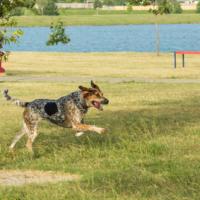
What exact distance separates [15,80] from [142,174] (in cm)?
2219

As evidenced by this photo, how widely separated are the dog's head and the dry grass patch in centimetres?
162

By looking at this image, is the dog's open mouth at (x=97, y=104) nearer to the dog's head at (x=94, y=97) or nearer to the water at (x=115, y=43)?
the dog's head at (x=94, y=97)

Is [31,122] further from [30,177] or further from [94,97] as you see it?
[30,177]

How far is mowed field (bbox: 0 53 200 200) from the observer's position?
429 inches

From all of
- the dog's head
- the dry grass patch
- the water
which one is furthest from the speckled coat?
the water

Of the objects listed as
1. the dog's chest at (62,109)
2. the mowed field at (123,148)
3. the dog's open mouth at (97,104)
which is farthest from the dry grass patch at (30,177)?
the dog's open mouth at (97,104)

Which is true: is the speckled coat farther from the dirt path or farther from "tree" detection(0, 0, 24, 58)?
the dirt path

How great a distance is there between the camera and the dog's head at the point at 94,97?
531 inches

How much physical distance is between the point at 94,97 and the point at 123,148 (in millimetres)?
1307

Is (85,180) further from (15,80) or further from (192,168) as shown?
(15,80)

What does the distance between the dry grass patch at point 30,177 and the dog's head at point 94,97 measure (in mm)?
1624

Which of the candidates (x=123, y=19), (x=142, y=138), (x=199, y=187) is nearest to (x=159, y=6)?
(x=142, y=138)

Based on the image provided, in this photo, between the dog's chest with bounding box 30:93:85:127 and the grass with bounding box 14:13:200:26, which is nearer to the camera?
the dog's chest with bounding box 30:93:85:127

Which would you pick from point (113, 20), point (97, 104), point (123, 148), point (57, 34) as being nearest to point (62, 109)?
point (97, 104)
